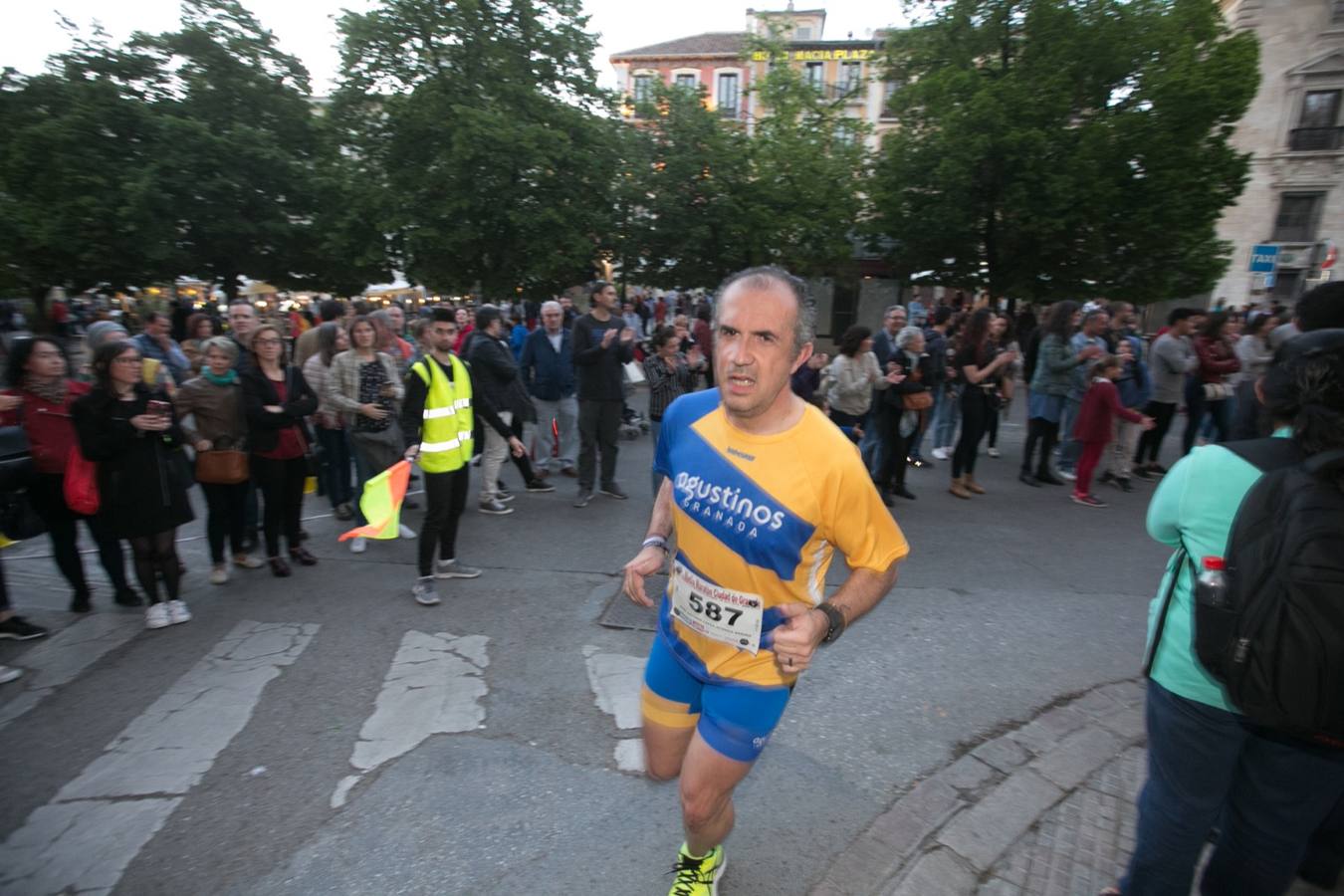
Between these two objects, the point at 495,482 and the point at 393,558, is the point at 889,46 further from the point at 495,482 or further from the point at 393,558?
the point at 393,558

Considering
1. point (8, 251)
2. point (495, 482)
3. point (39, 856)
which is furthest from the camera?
point (8, 251)

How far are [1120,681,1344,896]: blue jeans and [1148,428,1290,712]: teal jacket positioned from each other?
2.4 inches

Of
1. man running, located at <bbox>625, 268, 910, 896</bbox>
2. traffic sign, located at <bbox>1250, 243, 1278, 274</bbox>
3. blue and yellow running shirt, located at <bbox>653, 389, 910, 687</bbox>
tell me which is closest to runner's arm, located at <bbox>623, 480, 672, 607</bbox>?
man running, located at <bbox>625, 268, 910, 896</bbox>

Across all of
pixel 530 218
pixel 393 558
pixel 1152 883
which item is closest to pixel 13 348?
pixel 393 558

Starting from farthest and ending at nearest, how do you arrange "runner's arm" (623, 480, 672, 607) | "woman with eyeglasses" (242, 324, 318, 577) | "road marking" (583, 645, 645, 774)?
"woman with eyeglasses" (242, 324, 318, 577), "road marking" (583, 645, 645, 774), "runner's arm" (623, 480, 672, 607)

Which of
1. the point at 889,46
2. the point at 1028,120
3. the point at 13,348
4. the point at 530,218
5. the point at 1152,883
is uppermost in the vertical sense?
the point at 889,46

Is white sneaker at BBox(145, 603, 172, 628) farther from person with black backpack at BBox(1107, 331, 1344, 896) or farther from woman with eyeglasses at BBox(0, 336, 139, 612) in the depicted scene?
person with black backpack at BBox(1107, 331, 1344, 896)

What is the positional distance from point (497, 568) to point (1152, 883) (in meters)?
4.45

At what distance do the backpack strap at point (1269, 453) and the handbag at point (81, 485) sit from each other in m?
5.39

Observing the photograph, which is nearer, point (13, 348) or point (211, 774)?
point (211, 774)

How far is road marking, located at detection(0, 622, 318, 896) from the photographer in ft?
8.57

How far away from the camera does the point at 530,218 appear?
18531mm

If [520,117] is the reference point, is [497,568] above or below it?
below

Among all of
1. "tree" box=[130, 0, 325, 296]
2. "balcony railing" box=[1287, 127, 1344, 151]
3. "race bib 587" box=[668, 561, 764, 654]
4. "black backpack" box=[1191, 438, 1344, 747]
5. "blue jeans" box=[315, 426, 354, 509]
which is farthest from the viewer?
"balcony railing" box=[1287, 127, 1344, 151]
